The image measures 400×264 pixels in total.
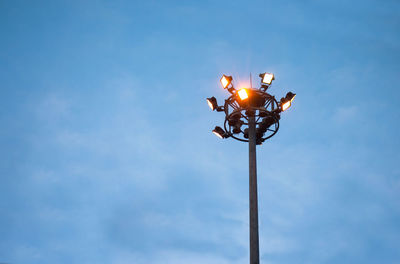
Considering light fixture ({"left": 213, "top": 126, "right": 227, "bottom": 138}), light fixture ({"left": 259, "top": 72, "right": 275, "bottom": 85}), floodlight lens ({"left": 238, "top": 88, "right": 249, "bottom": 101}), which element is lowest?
light fixture ({"left": 213, "top": 126, "right": 227, "bottom": 138})

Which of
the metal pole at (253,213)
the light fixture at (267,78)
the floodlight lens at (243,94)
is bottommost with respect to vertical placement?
the metal pole at (253,213)

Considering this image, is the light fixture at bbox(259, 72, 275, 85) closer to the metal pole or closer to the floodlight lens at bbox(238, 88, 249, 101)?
the floodlight lens at bbox(238, 88, 249, 101)

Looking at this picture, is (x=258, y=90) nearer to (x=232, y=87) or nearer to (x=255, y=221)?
(x=232, y=87)

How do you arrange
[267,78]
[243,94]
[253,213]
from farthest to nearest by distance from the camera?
[267,78]
[243,94]
[253,213]

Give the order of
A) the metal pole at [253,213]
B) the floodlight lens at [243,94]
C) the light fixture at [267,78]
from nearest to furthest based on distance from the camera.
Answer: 1. the metal pole at [253,213]
2. the floodlight lens at [243,94]
3. the light fixture at [267,78]

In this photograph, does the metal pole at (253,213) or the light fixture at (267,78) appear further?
the light fixture at (267,78)

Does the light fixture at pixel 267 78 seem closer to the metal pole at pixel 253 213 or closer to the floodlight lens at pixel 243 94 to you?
the floodlight lens at pixel 243 94

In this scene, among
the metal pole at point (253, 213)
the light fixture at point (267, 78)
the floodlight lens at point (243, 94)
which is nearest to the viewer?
the metal pole at point (253, 213)

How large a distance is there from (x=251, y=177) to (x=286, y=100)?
230 cm

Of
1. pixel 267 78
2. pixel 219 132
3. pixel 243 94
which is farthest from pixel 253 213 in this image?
pixel 267 78

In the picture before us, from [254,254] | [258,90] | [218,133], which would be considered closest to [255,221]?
[254,254]

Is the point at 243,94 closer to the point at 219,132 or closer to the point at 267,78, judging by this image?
the point at 267,78

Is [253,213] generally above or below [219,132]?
below

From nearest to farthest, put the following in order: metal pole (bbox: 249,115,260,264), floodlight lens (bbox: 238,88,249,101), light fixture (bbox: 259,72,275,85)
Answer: metal pole (bbox: 249,115,260,264) → floodlight lens (bbox: 238,88,249,101) → light fixture (bbox: 259,72,275,85)
